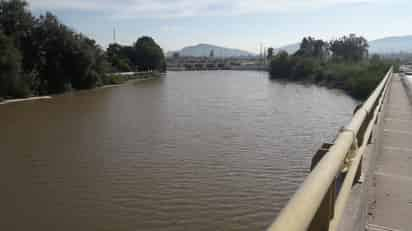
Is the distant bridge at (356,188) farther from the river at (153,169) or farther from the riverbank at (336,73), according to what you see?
the riverbank at (336,73)

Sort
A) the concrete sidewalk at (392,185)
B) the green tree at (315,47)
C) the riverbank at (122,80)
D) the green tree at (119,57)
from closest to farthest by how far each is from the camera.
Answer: the concrete sidewalk at (392,185) < the riverbank at (122,80) < the green tree at (119,57) < the green tree at (315,47)

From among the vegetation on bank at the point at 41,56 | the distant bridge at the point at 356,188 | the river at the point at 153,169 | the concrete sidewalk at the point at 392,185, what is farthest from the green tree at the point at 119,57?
the distant bridge at the point at 356,188

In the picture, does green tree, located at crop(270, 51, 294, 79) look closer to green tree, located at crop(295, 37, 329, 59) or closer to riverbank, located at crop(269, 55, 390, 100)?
riverbank, located at crop(269, 55, 390, 100)

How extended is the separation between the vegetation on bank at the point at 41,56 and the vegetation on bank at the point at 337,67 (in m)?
30.1

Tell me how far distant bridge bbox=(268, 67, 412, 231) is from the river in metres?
4.08

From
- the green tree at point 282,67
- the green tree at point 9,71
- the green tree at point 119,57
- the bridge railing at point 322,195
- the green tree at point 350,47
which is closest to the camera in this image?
the bridge railing at point 322,195

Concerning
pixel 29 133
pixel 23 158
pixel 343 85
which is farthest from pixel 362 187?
pixel 343 85

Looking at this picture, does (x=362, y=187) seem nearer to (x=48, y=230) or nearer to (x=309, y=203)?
(x=309, y=203)

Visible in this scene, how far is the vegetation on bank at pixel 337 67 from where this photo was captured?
131ft

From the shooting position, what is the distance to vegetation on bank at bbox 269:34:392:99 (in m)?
39.8

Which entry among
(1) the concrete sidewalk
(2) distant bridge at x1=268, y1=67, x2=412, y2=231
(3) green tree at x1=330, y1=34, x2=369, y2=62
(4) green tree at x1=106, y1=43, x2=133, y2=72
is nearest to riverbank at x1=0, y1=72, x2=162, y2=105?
(4) green tree at x1=106, y1=43, x2=133, y2=72

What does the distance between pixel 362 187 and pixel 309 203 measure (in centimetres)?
257

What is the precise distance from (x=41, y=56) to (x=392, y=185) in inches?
1689

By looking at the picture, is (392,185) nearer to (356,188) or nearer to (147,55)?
(356,188)
